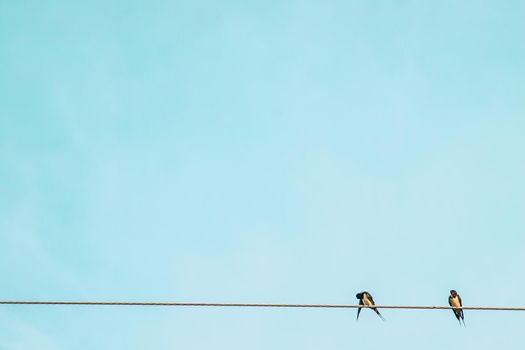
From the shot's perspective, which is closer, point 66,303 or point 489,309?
point 66,303

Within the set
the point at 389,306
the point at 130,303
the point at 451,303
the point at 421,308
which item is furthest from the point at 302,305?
the point at 451,303

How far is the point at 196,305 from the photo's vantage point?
27.3 ft

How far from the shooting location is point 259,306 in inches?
335

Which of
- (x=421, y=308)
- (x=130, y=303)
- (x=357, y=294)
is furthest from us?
(x=357, y=294)

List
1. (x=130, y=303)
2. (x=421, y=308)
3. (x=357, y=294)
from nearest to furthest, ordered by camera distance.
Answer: (x=130, y=303), (x=421, y=308), (x=357, y=294)

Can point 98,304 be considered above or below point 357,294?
below

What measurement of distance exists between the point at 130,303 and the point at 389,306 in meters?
3.72

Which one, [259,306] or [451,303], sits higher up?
[451,303]

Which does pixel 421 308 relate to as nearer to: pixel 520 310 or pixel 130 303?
pixel 520 310

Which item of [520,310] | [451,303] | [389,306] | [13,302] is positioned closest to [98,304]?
[13,302]

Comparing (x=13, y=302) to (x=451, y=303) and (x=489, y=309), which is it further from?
(x=451, y=303)

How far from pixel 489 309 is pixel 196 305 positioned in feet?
14.4

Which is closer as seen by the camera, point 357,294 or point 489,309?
point 489,309

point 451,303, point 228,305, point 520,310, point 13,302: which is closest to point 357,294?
point 451,303
